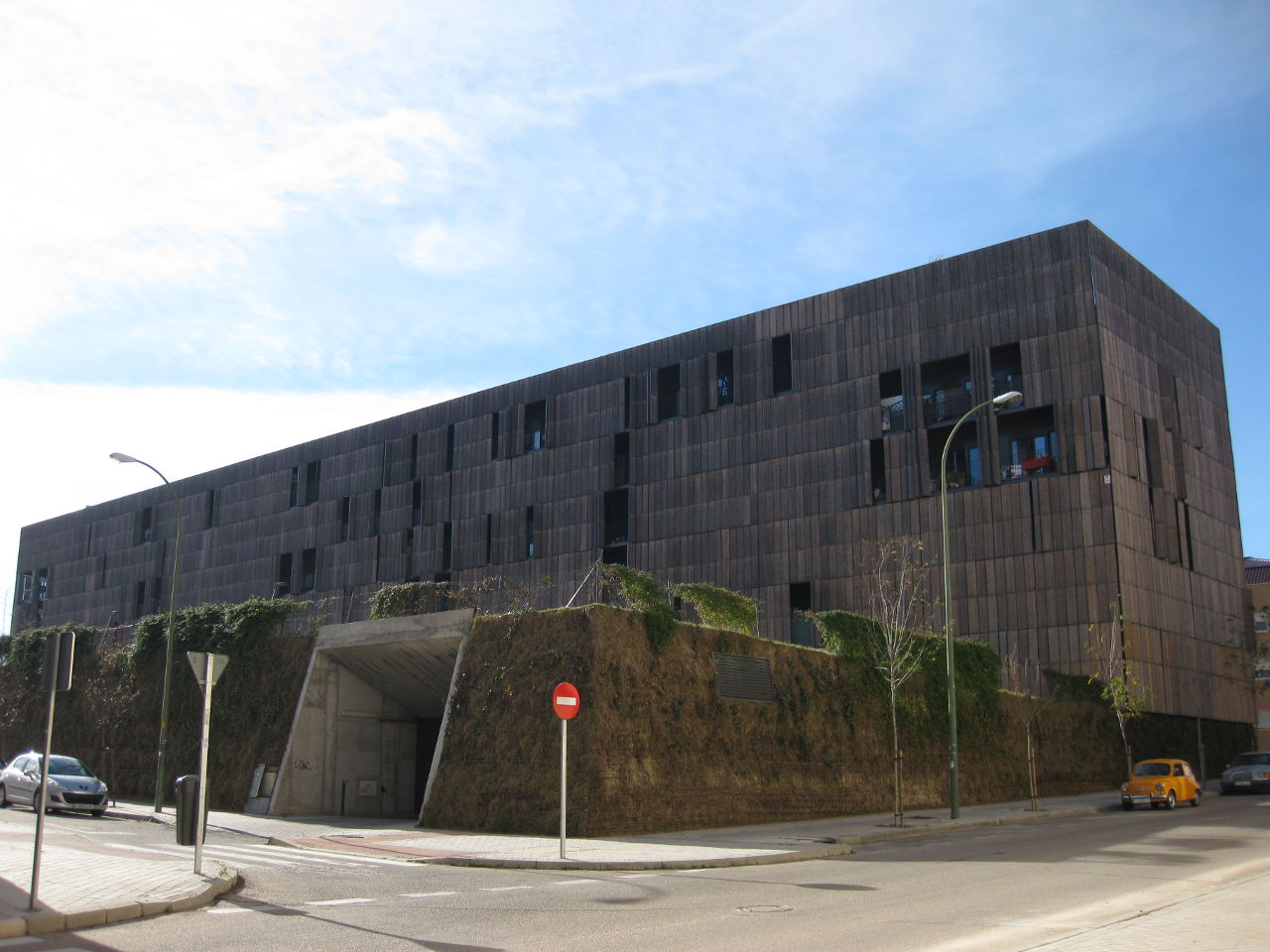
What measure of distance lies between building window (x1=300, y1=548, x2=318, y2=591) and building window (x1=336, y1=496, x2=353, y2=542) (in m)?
2.51

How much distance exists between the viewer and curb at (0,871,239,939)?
995cm

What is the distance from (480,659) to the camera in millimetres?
24188

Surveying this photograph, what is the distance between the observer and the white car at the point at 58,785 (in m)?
25.6

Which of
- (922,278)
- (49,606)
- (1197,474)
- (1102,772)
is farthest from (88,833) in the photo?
(49,606)

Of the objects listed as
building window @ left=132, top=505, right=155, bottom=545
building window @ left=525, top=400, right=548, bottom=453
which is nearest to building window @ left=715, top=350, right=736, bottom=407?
building window @ left=525, top=400, right=548, bottom=453

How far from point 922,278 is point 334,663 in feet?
108

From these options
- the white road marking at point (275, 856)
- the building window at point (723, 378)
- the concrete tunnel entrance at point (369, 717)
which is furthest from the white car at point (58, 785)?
the building window at point (723, 378)

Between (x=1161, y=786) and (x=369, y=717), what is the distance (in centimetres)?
2047

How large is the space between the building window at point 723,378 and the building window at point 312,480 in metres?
29.8

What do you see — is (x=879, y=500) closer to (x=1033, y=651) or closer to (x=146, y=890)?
(x=1033, y=651)

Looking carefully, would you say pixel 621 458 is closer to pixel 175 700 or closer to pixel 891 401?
pixel 891 401

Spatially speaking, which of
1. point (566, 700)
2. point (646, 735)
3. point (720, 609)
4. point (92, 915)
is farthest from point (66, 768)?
point (92, 915)

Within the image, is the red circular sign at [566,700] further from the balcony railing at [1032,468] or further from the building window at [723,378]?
the building window at [723,378]

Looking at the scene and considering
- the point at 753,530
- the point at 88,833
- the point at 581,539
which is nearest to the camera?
the point at 88,833
